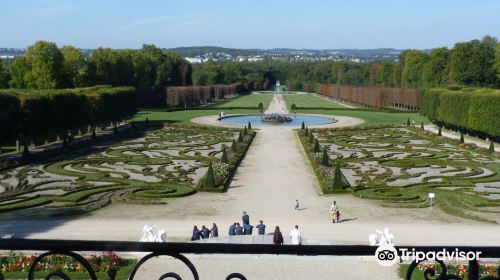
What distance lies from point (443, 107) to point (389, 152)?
20.8 meters

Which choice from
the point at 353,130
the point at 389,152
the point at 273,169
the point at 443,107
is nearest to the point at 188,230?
the point at 273,169

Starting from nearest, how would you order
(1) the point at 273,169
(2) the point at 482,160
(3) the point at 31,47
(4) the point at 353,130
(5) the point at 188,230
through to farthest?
(5) the point at 188,230, (1) the point at 273,169, (2) the point at 482,160, (4) the point at 353,130, (3) the point at 31,47

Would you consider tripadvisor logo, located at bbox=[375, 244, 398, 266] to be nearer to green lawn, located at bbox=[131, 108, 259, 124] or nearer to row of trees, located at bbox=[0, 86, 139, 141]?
row of trees, located at bbox=[0, 86, 139, 141]

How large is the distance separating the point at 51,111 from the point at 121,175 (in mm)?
19238

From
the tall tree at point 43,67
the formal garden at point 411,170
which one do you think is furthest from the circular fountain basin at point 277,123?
the tall tree at point 43,67

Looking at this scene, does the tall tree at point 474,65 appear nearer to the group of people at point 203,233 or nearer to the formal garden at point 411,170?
the formal garden at point 411,170

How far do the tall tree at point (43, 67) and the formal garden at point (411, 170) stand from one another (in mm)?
36274

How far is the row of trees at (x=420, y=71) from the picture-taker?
8625cm

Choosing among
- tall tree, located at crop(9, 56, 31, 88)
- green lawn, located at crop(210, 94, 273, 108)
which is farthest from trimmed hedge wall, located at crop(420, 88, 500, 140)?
tall tree, located at crop(9, 56, 31, 88)

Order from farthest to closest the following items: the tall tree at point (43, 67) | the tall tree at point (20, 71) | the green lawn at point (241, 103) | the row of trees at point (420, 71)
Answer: the green lawn at point (241, 103)
the row of trees at point (420, 71)
the tall tree at point (20, 71)
the tall tree at point (43, 67)

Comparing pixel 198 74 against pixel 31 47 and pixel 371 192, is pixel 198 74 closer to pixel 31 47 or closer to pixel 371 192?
pixel 31 47

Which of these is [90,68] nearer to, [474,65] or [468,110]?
[468,110]

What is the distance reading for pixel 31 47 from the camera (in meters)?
71.5

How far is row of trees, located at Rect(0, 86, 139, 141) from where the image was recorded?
42906mm
